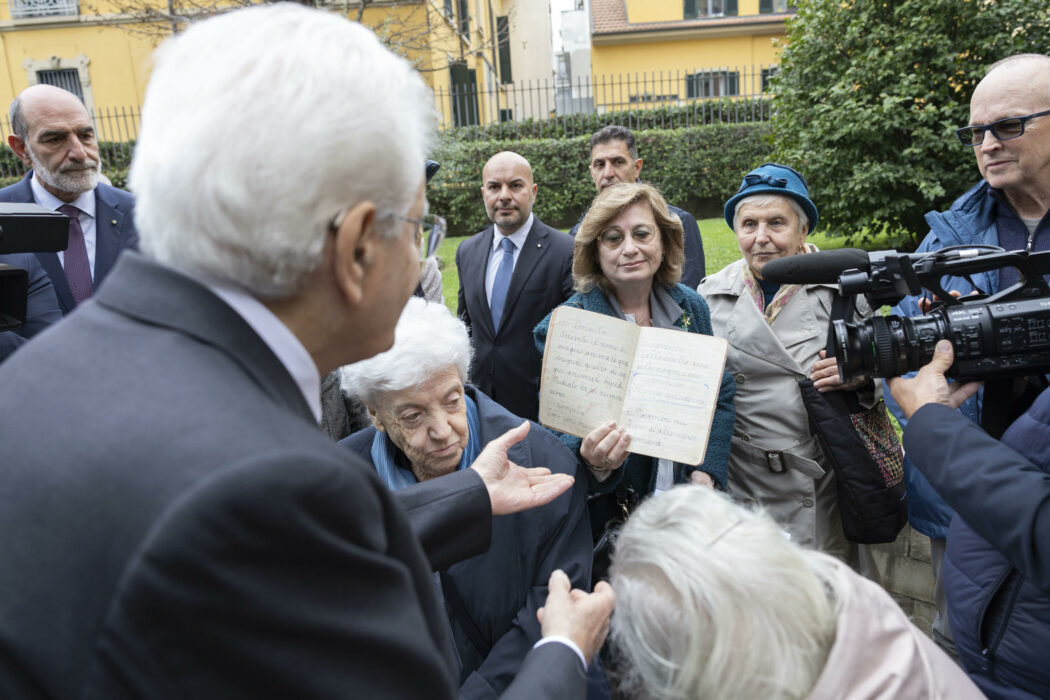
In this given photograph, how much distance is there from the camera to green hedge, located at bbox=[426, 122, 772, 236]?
1392 cm

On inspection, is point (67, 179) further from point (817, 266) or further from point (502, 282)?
point (817, 266)

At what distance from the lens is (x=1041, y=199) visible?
2613mm

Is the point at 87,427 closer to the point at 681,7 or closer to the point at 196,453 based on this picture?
the point at 196,453

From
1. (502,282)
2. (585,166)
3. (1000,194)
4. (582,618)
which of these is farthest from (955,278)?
(585,166)

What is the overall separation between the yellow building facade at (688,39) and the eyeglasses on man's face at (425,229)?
2474 cm

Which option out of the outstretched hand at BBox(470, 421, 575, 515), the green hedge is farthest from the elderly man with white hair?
the green hedge

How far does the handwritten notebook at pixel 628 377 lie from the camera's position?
2.28 m

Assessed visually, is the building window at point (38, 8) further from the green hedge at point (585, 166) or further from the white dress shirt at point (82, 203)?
the white dress shirt at point (82, 203)

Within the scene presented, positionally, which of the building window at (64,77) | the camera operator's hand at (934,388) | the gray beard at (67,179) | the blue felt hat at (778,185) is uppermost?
the building window at (64,77)

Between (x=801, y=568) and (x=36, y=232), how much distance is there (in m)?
2.01

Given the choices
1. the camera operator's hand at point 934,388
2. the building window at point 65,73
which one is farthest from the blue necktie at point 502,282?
the building window at point 65,73

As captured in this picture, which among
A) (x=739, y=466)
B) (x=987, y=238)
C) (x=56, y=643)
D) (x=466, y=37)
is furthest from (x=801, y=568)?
(x=466, y=37)

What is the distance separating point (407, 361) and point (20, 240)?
1050 millimetres

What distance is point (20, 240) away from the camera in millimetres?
1907
